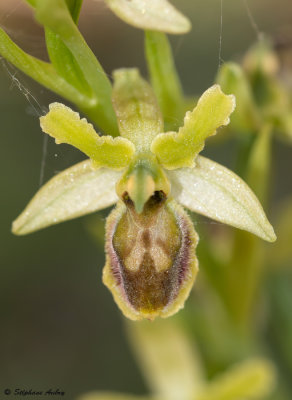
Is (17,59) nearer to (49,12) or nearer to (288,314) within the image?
(49,12)

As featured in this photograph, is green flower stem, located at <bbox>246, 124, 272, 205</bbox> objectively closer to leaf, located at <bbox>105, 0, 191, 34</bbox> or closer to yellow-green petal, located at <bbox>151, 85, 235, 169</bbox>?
yellow-green petal, located at <bbox>151, 85, 235, 169</bbox>

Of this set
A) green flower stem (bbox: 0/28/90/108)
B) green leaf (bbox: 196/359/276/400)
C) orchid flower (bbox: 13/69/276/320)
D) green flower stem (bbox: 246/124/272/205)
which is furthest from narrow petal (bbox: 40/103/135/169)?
green leaf (bbox: 196/359/276/400)

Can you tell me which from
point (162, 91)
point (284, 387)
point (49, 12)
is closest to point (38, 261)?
point (284, 387)

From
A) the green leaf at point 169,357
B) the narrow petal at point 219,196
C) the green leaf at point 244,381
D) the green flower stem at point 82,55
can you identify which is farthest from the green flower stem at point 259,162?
the green leaf at point 169,357

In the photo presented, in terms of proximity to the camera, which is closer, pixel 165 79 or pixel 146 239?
pixel 146 239

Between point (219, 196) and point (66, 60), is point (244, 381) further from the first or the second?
point (66, 60)

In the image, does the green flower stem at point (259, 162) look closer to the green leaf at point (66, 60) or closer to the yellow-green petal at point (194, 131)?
the yellow-green petal at point (194, 131)

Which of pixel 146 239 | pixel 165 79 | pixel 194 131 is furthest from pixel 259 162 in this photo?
pixel 146 239
